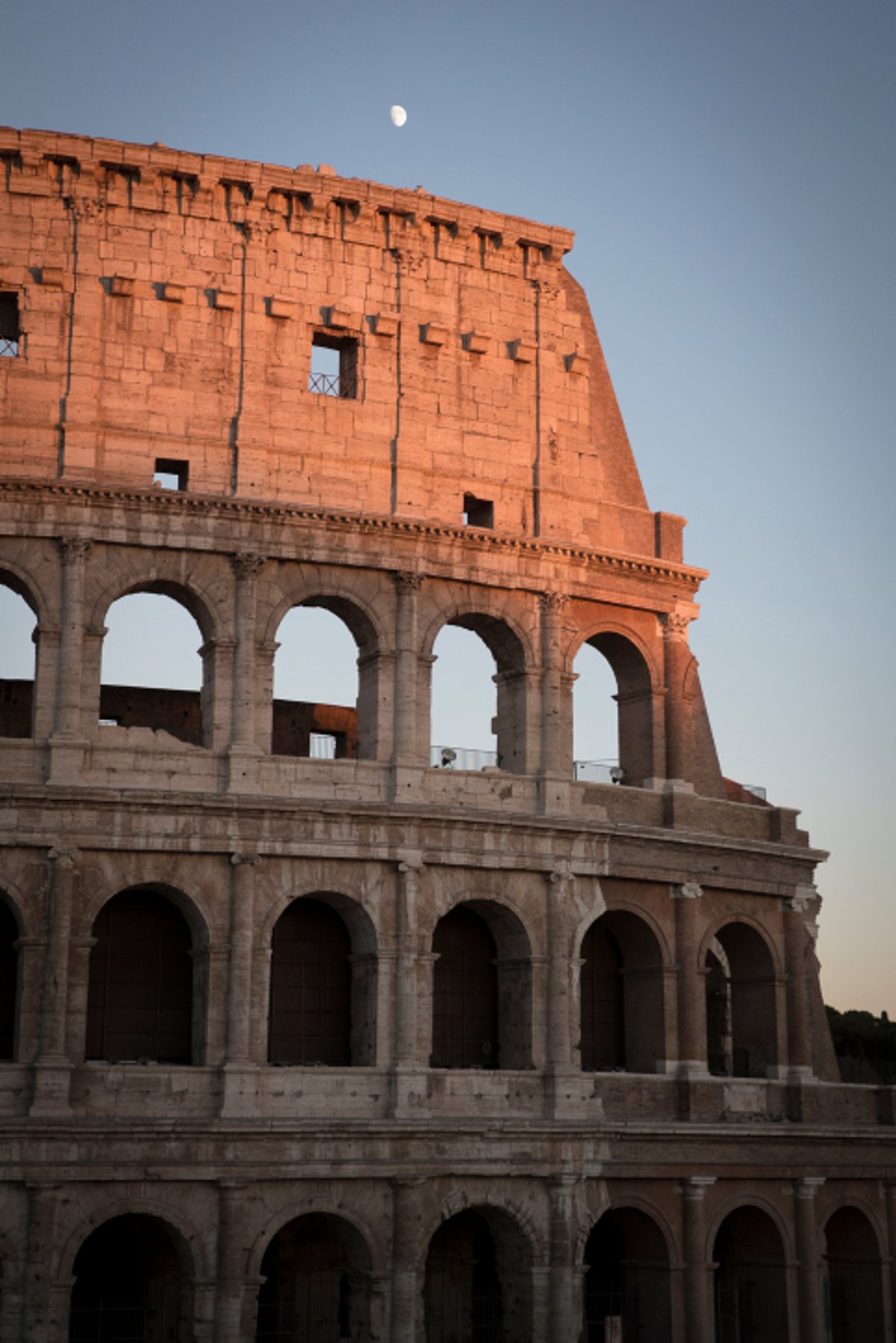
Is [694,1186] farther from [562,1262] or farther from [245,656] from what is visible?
[245,656]

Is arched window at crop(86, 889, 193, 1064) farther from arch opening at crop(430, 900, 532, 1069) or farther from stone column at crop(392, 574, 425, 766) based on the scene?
stone column at crop(392, 574, 425, 766)

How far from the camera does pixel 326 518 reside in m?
30.2

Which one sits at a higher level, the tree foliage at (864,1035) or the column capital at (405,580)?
the column capital at (405,580)

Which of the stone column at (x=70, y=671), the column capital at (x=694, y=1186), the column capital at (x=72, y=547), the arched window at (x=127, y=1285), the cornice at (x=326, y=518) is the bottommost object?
the arched window at (x=127, y=1285)

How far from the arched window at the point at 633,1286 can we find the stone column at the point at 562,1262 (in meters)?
1.25

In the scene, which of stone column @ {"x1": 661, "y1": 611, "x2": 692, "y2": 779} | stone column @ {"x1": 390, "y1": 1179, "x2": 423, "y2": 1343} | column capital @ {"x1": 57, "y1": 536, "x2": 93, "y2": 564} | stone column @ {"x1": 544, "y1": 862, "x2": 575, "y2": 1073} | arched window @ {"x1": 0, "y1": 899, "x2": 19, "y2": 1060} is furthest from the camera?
stone column @ {"x1": 661, "y1": 611, "x2": 692, "y2": 779}

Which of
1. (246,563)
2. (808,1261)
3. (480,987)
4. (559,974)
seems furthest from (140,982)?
(808,1261)

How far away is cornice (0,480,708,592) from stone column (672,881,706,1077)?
5.45 metres

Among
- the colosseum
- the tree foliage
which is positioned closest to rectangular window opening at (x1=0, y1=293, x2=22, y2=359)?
the colosseum

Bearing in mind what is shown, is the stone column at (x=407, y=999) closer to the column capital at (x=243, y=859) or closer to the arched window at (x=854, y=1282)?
the column capital at (x=243, y=859)

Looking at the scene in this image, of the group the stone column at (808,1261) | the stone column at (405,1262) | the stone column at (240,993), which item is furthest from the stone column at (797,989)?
the stone column at (240,993)

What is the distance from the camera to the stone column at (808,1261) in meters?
31.5

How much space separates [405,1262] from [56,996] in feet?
20.6

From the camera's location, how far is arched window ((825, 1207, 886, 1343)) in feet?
109
